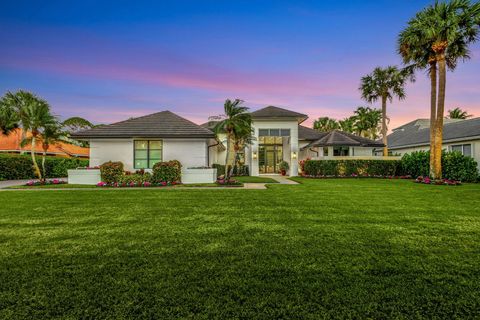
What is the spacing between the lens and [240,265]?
3379 millimetres

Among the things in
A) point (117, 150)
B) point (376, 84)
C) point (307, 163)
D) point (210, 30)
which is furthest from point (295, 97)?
point (117, 150)

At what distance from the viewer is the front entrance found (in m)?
25.6

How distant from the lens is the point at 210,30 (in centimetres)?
1692

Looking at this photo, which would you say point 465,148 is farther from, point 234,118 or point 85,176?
point 85,176

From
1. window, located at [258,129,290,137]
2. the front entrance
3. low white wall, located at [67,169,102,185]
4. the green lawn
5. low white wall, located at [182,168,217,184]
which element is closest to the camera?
the green lawn

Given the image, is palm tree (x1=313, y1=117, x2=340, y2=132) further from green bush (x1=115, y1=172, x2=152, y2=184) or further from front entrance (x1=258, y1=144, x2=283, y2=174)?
green bush (x1=115, y1=172, x2=152, y2=184)

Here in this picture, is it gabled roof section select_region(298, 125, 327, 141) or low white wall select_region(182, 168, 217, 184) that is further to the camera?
gabled roof section select_region(298, 125, 327, 141)

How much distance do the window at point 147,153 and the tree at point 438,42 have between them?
18065 mm

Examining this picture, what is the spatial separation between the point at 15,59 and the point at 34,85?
634cm

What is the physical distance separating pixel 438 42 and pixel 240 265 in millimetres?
18806

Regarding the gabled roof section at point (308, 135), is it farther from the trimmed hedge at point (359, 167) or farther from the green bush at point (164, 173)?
the green bush at point (164, 173)

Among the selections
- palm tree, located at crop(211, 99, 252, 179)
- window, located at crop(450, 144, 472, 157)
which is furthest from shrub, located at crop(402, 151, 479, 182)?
palm tree, located at crop(211, 99, 252, 179)

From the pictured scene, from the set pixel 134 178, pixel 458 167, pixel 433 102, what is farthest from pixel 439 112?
pixel 134 178

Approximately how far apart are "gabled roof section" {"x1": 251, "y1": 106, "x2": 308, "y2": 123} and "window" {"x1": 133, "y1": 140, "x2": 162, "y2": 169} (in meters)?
10.3
